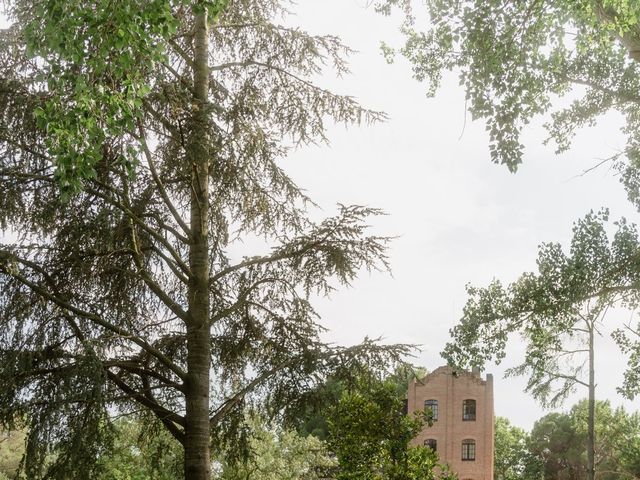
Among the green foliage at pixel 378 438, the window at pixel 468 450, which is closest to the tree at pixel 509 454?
the window at pixel 468 450

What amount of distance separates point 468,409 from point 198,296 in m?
33.9

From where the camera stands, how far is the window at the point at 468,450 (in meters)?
41.5

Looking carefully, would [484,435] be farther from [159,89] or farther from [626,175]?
[159,89]

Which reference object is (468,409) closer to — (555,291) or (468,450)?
(468,450)

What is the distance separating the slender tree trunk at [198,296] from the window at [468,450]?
33.7 meters

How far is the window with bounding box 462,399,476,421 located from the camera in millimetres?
42125

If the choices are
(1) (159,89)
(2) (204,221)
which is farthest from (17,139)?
(2) (204,221)

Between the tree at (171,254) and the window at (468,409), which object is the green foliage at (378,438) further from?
the window at (468,409)

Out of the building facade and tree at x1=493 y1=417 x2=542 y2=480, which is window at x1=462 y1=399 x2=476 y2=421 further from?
tree at x1=493 y1=417 x2=542 y2=480

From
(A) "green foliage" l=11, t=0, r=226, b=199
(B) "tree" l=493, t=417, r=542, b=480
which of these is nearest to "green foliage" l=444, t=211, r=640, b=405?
(A) "green foliage" l=11, t=0, r=226, b=199

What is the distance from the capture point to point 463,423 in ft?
138

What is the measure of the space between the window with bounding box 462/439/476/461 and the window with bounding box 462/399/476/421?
1192mm

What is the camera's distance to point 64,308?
9680 millimetres

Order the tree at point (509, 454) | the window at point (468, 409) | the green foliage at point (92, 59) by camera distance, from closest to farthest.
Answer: the green foliage at point (92, 59) → the window at point (468, 409) → the tree at point (509, 454)
